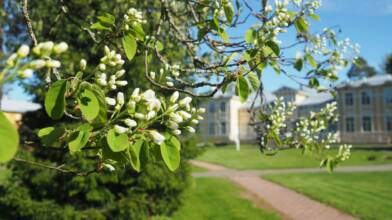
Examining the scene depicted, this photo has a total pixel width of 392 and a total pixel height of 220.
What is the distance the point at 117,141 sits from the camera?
58.5 inches

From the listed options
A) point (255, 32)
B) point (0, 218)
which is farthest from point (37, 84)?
point (255, 32)

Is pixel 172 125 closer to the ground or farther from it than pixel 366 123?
closer to the ground

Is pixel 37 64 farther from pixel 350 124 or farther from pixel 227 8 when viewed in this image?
pixel 350 124

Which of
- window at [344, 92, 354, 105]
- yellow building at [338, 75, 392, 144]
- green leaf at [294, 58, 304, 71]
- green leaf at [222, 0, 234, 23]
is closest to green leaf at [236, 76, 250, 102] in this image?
green leaf at [222, 0, 234, 23]

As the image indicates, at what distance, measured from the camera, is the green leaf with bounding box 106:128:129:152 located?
Result: 1.47 meters

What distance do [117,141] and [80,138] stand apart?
0.14 meters

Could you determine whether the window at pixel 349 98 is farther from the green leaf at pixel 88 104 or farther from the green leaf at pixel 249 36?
the green leaf at pixel 88 104

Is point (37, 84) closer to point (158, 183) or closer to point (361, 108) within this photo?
point (158, 183)

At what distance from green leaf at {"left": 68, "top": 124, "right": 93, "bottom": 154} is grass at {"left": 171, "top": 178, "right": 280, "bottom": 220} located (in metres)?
9.21

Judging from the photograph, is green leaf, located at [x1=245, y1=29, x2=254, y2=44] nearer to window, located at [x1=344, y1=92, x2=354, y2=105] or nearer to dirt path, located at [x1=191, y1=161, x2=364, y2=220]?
dirt path, located at [x1=191, y1=161, x2=364, y2=220]

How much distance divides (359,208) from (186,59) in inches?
245

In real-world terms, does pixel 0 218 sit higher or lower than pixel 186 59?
lower

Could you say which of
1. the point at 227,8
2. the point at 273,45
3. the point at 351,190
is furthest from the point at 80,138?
the point at 351,190

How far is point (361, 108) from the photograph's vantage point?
52.4m
